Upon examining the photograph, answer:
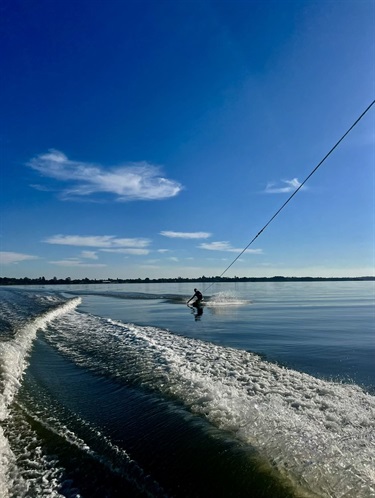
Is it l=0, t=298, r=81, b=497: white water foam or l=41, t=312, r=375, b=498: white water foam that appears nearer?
l=41, t=312, r=375, b=498: white water foam

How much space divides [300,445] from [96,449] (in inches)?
115

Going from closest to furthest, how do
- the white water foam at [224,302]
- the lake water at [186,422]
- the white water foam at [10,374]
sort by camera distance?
the lake water at [186,422], the white water foam at [10,374], the white water foam at [224,302]

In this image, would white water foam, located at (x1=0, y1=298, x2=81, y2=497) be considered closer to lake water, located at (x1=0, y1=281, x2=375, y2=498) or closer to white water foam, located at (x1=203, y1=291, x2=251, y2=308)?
lake water, located at (x1=0, y1=281, x2=375, y2=498)

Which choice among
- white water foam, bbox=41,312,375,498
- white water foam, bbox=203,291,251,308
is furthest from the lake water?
white water foam, bbox=203,291,251,308

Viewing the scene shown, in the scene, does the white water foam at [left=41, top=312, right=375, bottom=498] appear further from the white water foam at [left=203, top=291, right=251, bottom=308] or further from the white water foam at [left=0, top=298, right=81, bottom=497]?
the white water foam at [left=203, top=291, right=251, bottom=308]

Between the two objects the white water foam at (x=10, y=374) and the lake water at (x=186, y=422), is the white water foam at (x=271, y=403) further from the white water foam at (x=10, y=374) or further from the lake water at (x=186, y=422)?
the white water foam at (x=10, y=374)

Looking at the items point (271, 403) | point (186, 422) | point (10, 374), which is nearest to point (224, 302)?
point (10, 374)

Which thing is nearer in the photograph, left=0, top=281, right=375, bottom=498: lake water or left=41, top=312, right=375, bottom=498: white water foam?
left=0, top=281, right=375, bottom=498: lake water

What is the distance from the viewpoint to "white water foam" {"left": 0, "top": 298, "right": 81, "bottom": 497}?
461 centimetres

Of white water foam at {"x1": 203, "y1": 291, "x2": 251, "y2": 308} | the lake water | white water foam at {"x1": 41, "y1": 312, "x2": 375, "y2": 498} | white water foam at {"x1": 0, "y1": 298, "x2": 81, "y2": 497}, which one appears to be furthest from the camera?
white water foam at {"x1": 203, "y1": 291, "x2": 251, "y2": 308}

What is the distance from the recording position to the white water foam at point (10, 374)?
461 centimetres

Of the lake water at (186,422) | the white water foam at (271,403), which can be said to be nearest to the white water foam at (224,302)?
the white water foam at (271,403)

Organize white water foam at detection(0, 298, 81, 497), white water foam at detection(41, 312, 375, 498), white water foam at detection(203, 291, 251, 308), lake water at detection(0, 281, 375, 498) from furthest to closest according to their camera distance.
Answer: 1. white water foam at detection(203, 291, 251, 308)
2. white water foam at detection(0, 298, 81, 497)
3. white water foam at detection(41, 312, 375, 498)
4. lake water at detection(0, 281, 375, 498)

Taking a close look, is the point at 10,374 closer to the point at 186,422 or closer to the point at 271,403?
the point at 186,422
